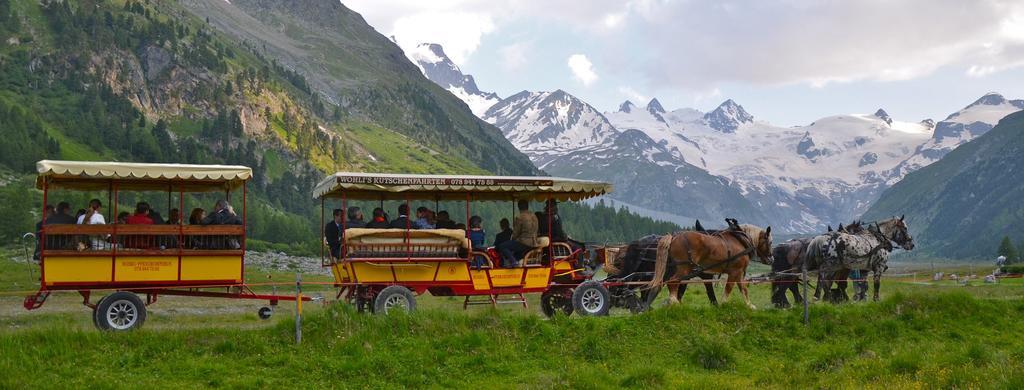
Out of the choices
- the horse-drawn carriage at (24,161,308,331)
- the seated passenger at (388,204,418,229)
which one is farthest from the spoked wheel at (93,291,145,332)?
the seated passenger at (388,204,418,229)

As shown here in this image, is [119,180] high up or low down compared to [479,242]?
up

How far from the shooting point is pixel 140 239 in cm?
2078

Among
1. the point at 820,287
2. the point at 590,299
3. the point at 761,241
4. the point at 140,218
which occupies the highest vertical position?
the point at 140,218

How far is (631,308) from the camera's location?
1040 inches

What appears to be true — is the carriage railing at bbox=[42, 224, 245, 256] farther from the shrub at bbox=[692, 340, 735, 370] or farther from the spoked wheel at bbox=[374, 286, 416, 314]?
the shrub at bbox=[692, 340, 735, 370]

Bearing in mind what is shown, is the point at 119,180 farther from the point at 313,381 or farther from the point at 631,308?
the point at 631,308

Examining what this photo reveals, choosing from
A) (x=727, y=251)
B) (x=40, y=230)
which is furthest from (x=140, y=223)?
(x=727, y=251)

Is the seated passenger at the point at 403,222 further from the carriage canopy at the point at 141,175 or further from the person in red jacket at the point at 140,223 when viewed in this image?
the person in red jacket at the point at 140,223

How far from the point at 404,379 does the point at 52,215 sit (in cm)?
912

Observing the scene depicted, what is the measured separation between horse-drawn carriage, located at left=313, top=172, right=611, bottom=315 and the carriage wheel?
0.03 metres

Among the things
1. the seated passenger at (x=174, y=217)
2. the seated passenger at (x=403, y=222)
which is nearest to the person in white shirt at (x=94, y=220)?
the seated passenger at (x=174, y=217)

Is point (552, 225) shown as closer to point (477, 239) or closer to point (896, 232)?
point (477, 239)

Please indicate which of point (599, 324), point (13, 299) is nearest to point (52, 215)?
point (599, 324)

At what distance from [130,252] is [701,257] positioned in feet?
48.8
